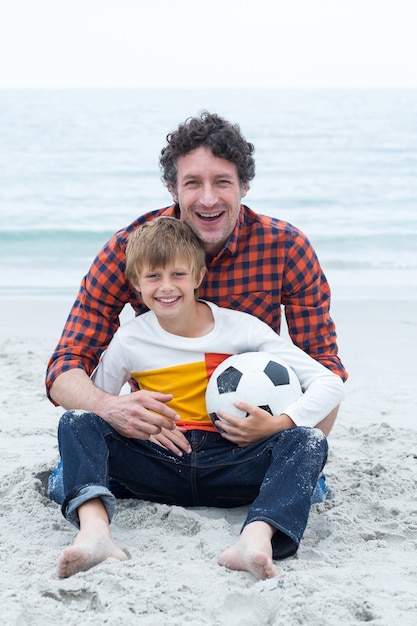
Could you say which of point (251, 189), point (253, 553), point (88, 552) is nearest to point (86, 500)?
point (88, 552)

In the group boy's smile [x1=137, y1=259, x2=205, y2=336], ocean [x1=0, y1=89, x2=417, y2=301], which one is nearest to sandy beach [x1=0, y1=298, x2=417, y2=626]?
boy's smile [x1=137, y1=259, x2=205, y2=336]

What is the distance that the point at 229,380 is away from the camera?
3203 millimetres

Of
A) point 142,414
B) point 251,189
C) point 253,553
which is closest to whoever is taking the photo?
point 253,553

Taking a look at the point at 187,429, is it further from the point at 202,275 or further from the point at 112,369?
the point at 202,275

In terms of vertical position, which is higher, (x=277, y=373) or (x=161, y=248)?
(x=161, y=248)

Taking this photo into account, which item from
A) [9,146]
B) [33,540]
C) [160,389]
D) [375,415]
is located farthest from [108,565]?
[9,146]

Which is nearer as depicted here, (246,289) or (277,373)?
(277,373)

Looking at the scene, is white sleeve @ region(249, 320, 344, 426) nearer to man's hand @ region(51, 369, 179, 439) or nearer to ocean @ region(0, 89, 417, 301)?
man's hand @ region(51, 369, 179, 439)

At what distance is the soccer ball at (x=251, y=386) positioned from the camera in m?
3.18

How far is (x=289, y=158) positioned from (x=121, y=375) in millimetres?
19266

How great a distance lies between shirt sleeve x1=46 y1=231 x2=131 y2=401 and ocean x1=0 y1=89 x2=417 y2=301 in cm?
78

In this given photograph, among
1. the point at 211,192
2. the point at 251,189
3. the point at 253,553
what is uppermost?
the point at 251,189

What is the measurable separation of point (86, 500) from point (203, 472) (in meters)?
0.52

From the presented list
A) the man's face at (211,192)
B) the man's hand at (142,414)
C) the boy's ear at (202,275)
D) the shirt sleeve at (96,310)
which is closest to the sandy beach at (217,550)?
the man's hand at (142,414)
